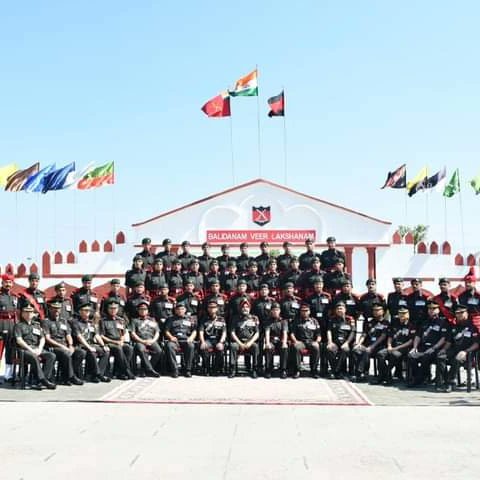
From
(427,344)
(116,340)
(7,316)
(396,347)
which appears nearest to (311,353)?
(396,347)

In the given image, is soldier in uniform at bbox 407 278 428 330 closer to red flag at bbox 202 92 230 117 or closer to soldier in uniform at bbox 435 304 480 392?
soldier in uniform at bbox 435 304 480 392

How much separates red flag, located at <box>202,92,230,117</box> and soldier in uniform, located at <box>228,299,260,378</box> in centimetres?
1837

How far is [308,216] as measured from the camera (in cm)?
2997

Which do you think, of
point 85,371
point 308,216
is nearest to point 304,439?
point 85,371

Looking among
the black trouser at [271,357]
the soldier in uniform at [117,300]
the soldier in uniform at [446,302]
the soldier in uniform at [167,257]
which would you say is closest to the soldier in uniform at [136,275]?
the soldier in uniform at [117,300]

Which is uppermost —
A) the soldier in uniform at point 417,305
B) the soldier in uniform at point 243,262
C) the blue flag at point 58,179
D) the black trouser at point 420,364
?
the blue flag at point 58,179

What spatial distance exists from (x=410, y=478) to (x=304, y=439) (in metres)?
1.62

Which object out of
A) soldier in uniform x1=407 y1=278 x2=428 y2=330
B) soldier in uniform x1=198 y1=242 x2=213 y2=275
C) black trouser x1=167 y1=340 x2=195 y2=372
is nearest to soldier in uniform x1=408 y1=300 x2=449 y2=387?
soldier in uniform x1=407 y1=278 x2=428 y2=330

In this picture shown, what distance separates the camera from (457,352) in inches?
435

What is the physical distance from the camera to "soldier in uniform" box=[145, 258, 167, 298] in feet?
45.9

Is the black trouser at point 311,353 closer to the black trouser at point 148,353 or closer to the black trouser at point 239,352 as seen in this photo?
the black trouser at point 239,352

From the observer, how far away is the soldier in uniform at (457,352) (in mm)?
10938

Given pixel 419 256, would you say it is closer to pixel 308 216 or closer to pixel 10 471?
pixel 308 216

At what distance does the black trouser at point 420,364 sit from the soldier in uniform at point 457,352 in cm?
20
